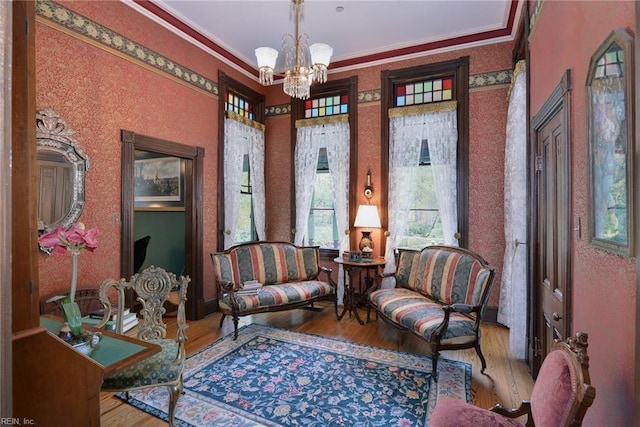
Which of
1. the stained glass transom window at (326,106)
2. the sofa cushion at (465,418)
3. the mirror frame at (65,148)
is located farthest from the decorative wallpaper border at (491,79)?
the mirror frame at (65,148)

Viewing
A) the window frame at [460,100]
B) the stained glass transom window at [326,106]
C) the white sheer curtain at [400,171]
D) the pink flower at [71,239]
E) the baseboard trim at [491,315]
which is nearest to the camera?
the pink flower at [71,239]

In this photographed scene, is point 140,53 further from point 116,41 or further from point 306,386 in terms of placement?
point 306,386

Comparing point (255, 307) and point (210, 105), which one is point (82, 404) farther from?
point (210, 105)

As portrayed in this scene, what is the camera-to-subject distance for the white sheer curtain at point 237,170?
4.70 metres

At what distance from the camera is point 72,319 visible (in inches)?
65.7

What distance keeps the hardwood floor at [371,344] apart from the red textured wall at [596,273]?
43.3 inches

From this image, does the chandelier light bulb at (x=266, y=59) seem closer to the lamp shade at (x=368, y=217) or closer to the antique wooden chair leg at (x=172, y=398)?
the lamp shade at (x=368, y=217)

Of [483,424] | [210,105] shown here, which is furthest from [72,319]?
[210,105]

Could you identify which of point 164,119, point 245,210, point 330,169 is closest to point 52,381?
point 164,119

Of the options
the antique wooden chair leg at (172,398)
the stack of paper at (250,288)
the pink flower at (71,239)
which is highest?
the pink flower at (71,239)

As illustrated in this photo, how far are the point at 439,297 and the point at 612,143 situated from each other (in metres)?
2.55

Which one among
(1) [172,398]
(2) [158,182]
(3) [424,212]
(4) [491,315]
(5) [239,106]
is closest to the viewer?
(1) [172,398]

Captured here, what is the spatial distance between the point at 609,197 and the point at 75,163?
381 centimetres

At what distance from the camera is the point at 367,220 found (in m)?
4.42
